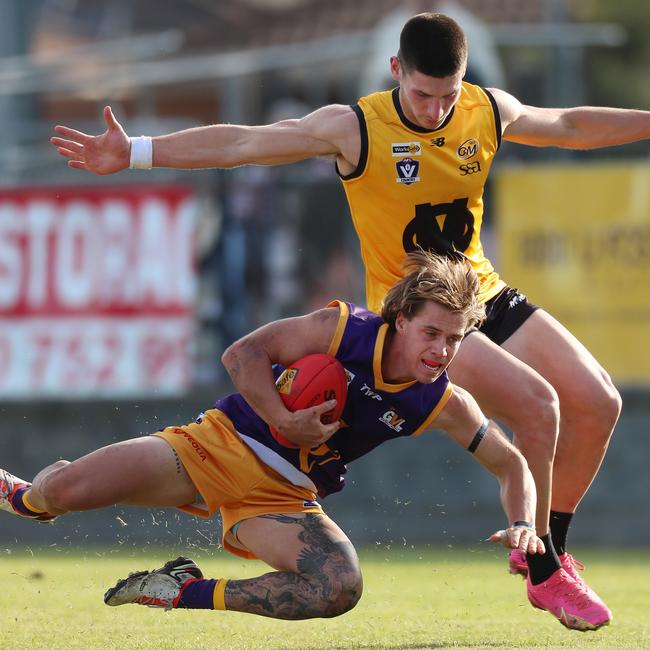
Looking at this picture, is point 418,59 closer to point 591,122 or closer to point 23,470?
point 591,122

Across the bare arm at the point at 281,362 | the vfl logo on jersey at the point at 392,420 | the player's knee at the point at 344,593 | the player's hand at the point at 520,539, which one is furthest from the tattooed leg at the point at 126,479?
the player's hand at the point at 520,539

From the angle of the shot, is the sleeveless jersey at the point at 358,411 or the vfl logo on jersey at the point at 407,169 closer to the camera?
the sleeveless jersey at the point at 358,411

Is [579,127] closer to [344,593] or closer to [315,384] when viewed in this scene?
[315,384]

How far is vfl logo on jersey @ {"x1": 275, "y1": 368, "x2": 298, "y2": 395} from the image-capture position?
645 centimetres

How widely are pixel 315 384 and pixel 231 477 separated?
64 centimetres

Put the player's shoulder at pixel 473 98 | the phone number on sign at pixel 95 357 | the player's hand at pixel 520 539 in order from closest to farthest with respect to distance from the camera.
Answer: the player's hand at pixel 520 539 → the player's shoulder at pixel 473 98 → the phone number on sign at pixel 95 357

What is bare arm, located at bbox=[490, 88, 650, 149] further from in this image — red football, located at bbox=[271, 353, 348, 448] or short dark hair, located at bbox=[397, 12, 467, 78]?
red football, located at bbox=[271, 353, 348, 448]

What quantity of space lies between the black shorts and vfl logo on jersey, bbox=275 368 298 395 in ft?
4.17

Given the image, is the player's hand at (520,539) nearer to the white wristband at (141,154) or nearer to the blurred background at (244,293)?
the white wristband at (141,154)

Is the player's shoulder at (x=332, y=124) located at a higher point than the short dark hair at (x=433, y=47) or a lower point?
lower

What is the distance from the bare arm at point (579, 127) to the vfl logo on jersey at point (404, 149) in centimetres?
62

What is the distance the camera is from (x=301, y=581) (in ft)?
21.0

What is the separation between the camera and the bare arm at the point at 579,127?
293 inches

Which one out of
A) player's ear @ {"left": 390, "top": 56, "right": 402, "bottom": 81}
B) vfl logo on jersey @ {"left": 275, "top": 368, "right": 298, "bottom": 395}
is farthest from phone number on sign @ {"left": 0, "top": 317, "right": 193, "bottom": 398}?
vfl logo on jersey @ {"left": 275, "top": 368, "right": 298, "bottom": 395}
